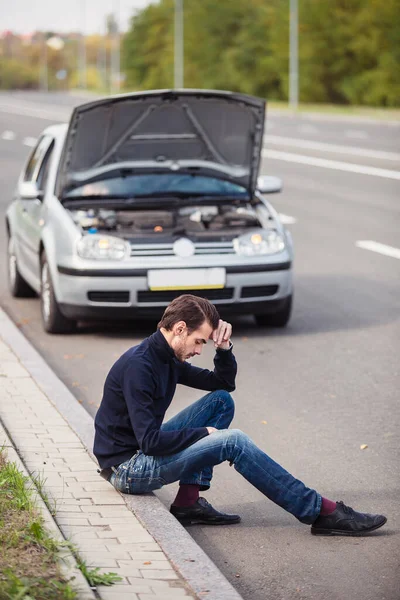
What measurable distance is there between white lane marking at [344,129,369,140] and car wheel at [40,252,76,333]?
2834 cm

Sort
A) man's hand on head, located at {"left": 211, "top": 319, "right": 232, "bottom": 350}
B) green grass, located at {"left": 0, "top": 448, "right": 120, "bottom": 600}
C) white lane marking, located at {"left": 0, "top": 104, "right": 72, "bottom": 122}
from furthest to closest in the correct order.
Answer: white lane marking, located at {"left": 0, "top": 104, "right": 72, "bottom": 122}, man's hand on head, located at {"left": 211, "top": 319, "right": 232, "bottom": 350}, green grass, located at {"left": 0, "top": 448, "right": 120, "bottom": 600}

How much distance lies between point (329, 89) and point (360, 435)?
234ft

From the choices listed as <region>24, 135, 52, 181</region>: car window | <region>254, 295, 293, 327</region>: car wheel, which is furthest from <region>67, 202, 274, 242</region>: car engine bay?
<region>24, 135, 52, 181</region>: car window

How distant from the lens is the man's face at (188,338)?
18.0 feet

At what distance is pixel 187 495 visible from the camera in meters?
5.83

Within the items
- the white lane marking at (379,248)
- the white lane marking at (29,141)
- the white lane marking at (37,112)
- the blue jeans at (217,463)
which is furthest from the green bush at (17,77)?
the blue jeans at (217,463)

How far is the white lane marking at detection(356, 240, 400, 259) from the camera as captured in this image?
51.3 feet

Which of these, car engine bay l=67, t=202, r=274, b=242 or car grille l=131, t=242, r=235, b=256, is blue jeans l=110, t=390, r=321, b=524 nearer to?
car grille l=131, t=242, r=235, b=256

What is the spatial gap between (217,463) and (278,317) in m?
5.02

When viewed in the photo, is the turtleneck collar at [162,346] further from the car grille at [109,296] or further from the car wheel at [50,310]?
the car wheel at [50,310]

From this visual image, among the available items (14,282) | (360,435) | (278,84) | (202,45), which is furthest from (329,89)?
(360,435)

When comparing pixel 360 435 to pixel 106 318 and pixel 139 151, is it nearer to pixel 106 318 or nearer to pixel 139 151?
pixel 106 318

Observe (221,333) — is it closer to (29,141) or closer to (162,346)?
(162,346)

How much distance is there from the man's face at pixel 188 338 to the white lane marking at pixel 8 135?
3563 cm
